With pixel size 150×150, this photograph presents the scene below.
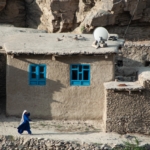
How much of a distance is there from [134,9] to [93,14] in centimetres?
228

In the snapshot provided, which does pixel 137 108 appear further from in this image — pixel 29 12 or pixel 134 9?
pixel 29 12

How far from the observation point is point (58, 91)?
2250 centimetres

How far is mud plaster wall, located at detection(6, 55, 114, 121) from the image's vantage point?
22.4 m

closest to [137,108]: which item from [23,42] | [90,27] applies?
[23,42]

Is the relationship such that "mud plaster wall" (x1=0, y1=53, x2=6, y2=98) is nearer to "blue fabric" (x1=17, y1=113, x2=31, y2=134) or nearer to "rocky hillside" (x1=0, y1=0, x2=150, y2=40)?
"blue fabric" (x1=17, y1=113, x2=31, y2=134)

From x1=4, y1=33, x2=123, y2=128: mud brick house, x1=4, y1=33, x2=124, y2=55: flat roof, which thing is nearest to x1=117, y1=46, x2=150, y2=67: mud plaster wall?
x1=4, y1=33, x2=124, y2=55: flat roof

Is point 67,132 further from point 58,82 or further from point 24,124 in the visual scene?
point 58,82

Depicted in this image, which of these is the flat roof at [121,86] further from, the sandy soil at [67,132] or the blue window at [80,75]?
the sandy soil at [67,132]

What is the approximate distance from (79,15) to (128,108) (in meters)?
12.6

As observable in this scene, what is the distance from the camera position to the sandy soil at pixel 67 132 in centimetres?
2062

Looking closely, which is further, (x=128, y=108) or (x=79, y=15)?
(x=79, y=15)

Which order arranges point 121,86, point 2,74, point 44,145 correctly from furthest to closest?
point 2,74
point 121,86
point 44,145

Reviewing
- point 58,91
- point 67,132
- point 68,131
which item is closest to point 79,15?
point 58,91

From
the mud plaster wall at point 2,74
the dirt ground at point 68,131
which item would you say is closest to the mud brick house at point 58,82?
the dirt ground at point 68,131
